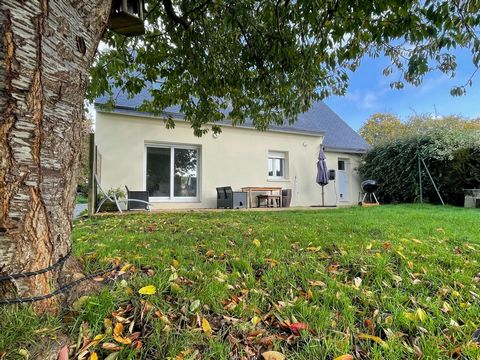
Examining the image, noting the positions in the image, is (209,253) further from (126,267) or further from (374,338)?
(374,338)

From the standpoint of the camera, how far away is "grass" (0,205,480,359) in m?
1.55

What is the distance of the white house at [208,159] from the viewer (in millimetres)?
9453

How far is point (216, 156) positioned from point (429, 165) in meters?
8.33

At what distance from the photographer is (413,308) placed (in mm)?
2020

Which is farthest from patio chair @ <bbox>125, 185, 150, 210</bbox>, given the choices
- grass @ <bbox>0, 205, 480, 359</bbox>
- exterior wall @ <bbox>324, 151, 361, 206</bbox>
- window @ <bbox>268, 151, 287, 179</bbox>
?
exterior wall @ <bbox>324, 151, 361, 206</bbox>

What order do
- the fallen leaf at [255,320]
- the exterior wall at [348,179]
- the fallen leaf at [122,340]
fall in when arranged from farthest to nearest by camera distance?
the exterior wall at [348,179] → the fallen leaf at [255,320] → the fallen leaf at [122,340]

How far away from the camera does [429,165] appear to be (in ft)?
38.8

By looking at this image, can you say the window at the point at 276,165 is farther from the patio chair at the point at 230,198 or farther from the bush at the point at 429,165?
the bush at the point at 429,165

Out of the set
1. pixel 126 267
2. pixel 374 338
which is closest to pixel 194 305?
pixel 126 267

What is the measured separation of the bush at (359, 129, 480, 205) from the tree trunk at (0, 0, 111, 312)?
41.3ft

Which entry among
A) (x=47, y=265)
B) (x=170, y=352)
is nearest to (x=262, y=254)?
(x=170, y=352)

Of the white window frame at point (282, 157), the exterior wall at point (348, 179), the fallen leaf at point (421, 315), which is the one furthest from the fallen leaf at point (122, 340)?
the exterior wall at point (348, 179)

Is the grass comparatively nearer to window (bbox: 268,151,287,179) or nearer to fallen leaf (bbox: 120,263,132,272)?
fallen leaf (bbox: 120,263,132,272)

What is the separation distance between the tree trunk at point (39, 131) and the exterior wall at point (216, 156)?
809cm
